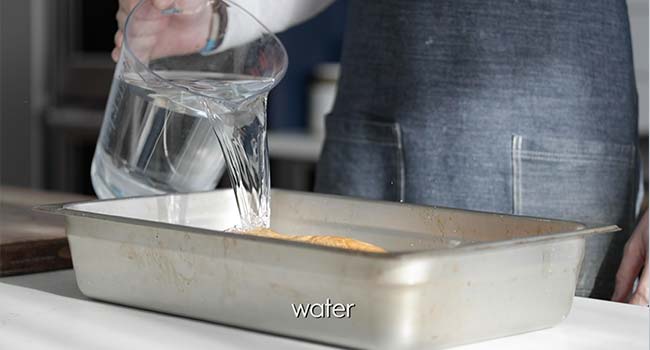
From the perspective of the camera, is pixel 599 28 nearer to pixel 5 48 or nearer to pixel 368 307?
pixel 368 307

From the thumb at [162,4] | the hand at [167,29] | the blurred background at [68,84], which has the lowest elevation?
the blurred background at [68,84]

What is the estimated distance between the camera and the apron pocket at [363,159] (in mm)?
1282

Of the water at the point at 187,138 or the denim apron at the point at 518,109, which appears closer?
the water at the point at 187,138

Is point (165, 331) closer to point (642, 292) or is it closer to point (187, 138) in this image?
point (187, 138)

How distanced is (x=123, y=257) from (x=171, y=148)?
0.26 metres

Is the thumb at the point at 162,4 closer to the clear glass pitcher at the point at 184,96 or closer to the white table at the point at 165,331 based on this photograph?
the clear glass pitcher at the point at 184,96

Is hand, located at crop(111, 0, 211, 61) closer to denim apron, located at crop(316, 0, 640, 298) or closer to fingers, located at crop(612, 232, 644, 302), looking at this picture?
denim apron, located at crop(316, 0, 640, 298)

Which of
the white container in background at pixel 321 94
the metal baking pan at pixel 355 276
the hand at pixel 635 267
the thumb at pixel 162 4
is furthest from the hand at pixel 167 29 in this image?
the white container in background at pixel 321 94

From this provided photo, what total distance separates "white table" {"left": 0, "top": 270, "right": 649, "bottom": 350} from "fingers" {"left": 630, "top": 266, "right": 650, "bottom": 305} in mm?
221

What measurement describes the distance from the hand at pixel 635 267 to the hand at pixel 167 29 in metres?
0.47

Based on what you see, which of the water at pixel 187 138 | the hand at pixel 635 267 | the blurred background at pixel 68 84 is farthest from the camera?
the blurred background at pixel 68 84

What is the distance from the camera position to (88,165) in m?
3.03

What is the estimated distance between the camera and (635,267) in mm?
1090

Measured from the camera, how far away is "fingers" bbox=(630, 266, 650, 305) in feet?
3.47
